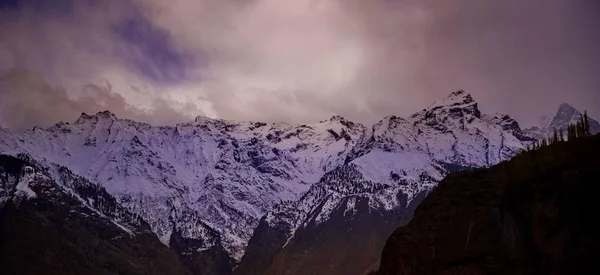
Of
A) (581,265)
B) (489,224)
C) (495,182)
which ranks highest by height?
(495,182)

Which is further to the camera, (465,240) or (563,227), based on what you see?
(465,240)

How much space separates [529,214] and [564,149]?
8.90 m

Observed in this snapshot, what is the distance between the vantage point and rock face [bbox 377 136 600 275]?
255 ft

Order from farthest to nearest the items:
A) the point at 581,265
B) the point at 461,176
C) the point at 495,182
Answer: the point at 461,176, the point at 495,182, the point at 581,265

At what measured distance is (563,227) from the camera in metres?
78.4

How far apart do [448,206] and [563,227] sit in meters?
16.1

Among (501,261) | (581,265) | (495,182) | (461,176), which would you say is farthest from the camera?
(461,176)

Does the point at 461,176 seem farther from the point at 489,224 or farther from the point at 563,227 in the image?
the point at 563,227

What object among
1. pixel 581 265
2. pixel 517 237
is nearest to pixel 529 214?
pixel 517 237

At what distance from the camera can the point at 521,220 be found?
82125mm

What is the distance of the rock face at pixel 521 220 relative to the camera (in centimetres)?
7769

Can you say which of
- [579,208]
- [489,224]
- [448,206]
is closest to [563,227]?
[579,208]

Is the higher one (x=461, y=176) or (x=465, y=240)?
(x=461, y=176)

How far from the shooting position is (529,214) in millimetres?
81750
